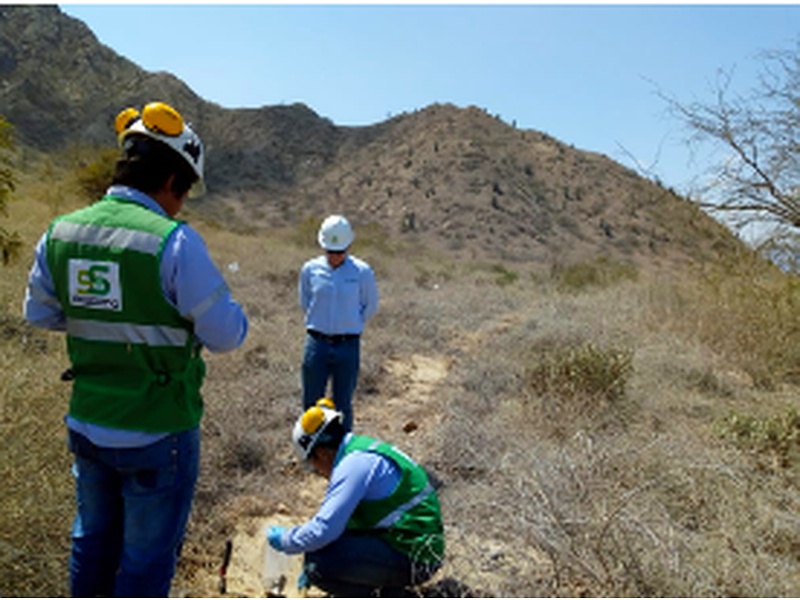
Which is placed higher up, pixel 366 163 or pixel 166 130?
pixel 366 163

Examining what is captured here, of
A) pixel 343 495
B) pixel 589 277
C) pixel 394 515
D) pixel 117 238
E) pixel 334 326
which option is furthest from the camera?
pixel 589 277

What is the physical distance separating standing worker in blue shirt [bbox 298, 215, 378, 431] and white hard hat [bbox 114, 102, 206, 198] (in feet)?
7.56

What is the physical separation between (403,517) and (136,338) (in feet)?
5.09

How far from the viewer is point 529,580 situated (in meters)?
2.81

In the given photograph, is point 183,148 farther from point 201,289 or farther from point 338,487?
point 338,487

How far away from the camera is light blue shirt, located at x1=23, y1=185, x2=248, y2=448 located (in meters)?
1.88

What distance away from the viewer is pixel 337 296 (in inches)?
174

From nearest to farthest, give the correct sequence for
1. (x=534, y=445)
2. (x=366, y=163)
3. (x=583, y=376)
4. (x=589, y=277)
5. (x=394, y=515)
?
(x=394, y=515), (x=534, y=445), (x=583, y=376), (x=589, y=277), (x=366, y=163)

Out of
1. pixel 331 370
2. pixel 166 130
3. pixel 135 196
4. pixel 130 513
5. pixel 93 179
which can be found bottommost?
pixel 130 513

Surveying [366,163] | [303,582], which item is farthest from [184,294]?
[366,163]

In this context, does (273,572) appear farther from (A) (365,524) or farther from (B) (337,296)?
(B) (337,296)

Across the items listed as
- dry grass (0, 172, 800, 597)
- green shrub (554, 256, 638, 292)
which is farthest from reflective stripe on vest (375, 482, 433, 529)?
green shrub (554, 256, 638, 292)

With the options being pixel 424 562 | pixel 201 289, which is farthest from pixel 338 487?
pixel 201 289

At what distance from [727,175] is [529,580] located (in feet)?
12.5
